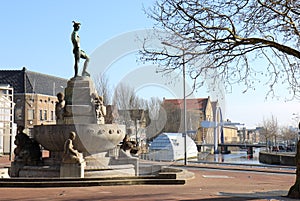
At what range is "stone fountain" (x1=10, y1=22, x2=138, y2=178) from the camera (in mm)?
17250

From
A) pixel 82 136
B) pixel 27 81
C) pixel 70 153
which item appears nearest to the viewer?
pixel 70 153

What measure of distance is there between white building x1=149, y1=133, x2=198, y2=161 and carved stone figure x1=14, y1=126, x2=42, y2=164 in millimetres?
24976

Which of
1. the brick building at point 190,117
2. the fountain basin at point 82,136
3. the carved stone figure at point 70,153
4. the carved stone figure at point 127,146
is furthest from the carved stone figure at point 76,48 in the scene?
the brick building at point 190,117

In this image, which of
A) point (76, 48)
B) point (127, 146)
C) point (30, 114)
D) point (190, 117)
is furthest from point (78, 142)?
point (190, 117)

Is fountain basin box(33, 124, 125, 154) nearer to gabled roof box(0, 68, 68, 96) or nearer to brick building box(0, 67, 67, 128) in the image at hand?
brick building box(0, 67, 67, 128)

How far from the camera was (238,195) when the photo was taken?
12883mm

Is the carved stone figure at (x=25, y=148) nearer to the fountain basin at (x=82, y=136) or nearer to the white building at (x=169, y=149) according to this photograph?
the fountain basin at (x=82, y=136)

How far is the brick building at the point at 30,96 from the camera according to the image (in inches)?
2817

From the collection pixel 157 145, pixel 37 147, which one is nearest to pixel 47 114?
pixel 157 145

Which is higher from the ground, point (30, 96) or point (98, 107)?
point (30, 96)

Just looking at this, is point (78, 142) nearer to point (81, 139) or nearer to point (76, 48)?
point (81, 139)

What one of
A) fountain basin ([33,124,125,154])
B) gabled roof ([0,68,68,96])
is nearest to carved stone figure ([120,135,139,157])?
fountain basin ([33,124,125,154])

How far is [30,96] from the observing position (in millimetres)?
71625

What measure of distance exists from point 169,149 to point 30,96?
34764mm
